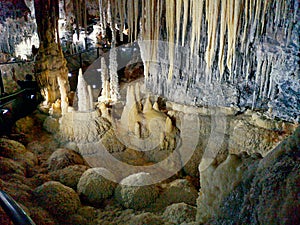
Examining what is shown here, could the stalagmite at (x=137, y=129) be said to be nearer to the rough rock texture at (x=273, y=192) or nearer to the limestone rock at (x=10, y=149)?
the limestone rock at (x=10, y=149)

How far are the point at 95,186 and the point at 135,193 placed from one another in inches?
27.2

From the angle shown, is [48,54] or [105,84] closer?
[48,54]

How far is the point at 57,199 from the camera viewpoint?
165 inches

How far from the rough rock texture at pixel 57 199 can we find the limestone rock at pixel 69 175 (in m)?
0.63

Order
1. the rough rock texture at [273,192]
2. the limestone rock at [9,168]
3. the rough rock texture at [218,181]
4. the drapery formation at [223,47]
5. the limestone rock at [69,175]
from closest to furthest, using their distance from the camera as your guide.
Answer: the rough rock texture at [273,192] < the rough rock texture at [218,181] < the drapery formation at [223,47] < the limestone rock at [9,168] < the limestone rock at [69,175]

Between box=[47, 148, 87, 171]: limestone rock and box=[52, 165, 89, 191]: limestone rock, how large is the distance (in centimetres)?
28

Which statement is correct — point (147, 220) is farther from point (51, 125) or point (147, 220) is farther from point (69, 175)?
point (51, 125)

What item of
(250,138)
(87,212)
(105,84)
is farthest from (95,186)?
(105,84)

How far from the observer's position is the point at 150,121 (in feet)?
22.8

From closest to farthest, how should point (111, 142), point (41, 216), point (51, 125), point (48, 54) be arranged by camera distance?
point (41, 216), point (111, 142), point (51, 125), point (48, 54)

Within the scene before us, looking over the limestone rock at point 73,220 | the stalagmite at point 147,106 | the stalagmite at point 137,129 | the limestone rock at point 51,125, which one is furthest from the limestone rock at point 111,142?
the limestone rock at point 73,220

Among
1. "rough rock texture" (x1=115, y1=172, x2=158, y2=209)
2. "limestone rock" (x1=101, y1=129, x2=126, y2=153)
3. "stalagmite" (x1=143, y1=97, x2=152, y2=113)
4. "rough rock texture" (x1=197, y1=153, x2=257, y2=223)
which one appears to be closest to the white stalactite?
"limestone rock" (x1=101, y1=129, x2=126, y2=153)

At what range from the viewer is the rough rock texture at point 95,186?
15.8 ft

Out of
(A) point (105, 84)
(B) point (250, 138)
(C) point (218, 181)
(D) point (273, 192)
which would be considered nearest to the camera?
(D) point (273, 192)
